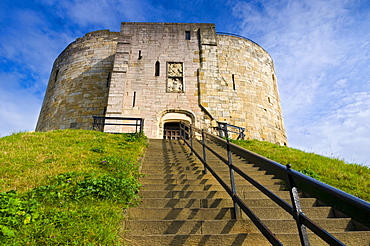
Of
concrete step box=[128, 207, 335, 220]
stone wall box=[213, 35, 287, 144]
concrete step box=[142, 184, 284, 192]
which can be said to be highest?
stone wall box=[213, 35, 287, 144]

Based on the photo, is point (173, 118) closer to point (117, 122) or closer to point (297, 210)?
point (117, 122)

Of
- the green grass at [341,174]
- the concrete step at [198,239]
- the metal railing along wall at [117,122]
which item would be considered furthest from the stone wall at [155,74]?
the concrete step at [198,239]

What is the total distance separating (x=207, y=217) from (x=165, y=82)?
1088 centimetres

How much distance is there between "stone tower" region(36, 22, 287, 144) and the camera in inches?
502

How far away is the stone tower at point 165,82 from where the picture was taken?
12742 millimetres

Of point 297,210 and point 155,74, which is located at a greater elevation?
point 155,74

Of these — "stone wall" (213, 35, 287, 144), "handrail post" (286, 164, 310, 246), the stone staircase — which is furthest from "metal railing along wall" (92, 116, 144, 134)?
"handrail post" (286, 164, 310, 246)

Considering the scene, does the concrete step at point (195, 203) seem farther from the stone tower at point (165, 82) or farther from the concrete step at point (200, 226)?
the stone tower at point (165, 82)

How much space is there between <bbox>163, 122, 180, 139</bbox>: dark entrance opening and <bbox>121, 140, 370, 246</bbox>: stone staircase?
7.87m

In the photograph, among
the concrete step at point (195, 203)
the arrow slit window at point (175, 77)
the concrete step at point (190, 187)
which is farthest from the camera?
the arrow slit window at point (175, 77)

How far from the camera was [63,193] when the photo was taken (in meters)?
3.40

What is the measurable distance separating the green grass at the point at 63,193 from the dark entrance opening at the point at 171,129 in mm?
5800

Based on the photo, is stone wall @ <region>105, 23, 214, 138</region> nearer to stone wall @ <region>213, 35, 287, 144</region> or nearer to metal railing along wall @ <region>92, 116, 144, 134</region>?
metal railing along wall @ <region>92, 116, 144, 134</region>

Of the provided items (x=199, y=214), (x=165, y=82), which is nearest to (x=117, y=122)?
(x=165, y=82)
